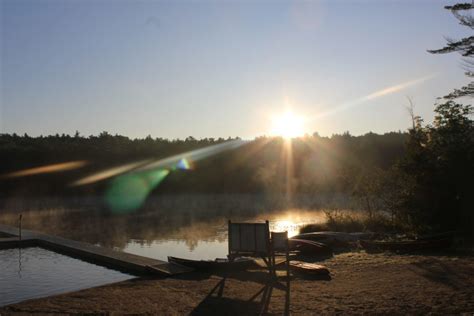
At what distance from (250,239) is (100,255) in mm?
5001

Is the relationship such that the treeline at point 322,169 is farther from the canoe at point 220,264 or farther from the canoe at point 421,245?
the canoe at point 220,264

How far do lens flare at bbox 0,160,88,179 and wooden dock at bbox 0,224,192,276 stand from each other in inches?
1331

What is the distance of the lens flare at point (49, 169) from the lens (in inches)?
1943

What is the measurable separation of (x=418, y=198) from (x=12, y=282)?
11.5 m


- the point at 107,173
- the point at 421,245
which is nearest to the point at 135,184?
the point at 107,173

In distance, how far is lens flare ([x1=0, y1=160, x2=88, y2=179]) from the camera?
4934cm

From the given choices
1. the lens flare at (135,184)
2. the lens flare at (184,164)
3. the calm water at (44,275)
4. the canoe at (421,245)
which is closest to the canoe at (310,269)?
the canoe at (421,245)

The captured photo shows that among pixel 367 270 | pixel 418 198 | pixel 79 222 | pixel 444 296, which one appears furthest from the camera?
pixel 79 222

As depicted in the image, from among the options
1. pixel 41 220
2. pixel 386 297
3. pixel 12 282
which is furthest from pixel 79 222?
pixel 386 297

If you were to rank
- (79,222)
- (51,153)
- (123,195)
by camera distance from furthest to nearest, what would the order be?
1. (51,153)
2. (123,195)
3. (79,222)

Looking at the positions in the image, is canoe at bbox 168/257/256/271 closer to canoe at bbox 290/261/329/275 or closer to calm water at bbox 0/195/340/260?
canoe at bbox 290/261/329/275

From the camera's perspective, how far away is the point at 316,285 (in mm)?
8445

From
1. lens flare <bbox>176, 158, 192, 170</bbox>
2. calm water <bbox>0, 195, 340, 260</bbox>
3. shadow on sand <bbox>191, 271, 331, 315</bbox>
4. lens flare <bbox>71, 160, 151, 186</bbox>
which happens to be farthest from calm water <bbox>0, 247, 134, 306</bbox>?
lens flare <bbox>176, 158, 192, 170</bbox>

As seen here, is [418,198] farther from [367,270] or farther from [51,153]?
[51,153]
